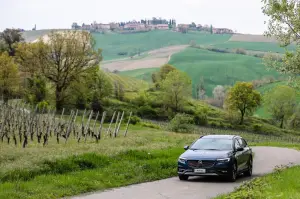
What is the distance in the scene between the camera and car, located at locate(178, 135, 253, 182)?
18.1 metres

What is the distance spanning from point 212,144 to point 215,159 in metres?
1.75

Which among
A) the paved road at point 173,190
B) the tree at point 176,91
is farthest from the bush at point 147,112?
the paved road at point 173,190

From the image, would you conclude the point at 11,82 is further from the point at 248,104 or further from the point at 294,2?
the point at 294,2

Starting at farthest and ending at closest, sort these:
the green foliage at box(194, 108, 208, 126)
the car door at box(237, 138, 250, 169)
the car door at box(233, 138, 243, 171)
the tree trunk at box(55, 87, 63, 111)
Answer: the green foliage at box(194, 108, 208, 126)
the tree trunk at box(55, 87, 63, 111)
the car door at box(237, 138, 250, 169)
the car door at box(233, 138, 243, 171)

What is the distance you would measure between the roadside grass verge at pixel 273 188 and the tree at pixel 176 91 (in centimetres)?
8759

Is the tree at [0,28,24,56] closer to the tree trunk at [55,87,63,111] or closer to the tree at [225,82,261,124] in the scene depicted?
the tree trunk at [55,87,63,111]

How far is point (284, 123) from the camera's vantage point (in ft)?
392

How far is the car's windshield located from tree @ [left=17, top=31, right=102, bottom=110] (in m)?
56.6

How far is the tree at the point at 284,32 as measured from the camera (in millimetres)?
26391

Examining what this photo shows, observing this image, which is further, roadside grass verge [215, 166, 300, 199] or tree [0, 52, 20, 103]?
tree [0, 52, 20, 103]

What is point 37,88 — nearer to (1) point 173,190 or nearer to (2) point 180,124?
(2) point 180,124

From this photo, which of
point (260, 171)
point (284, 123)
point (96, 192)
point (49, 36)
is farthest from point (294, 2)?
point (284, 123)

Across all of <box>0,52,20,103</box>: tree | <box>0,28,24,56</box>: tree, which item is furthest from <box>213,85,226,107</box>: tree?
<box>0,52,20,103</box>: tree

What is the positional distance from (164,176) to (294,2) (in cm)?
1355
